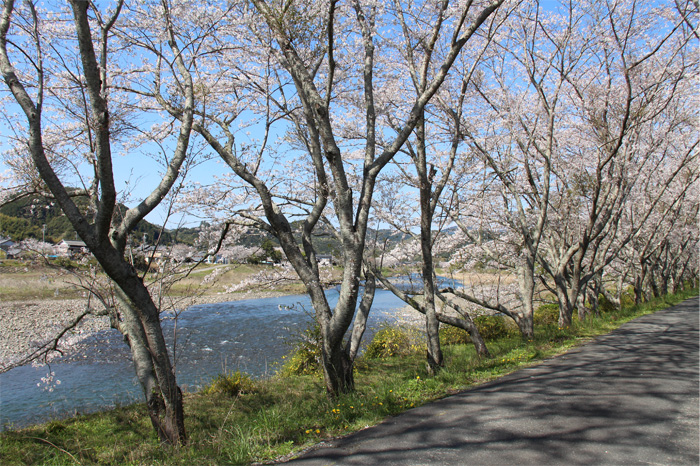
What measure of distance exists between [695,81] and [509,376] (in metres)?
9.65

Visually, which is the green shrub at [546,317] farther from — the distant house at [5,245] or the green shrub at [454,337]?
the distant house at [5,245]

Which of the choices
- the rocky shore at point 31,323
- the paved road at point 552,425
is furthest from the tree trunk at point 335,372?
the rocky shore at point 31,323

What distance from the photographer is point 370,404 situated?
14.7 ft

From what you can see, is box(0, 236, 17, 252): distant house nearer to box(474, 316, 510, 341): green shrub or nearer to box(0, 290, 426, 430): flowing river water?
box(0, 290, 426, 430): flowing river water

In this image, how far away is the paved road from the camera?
9.80ft

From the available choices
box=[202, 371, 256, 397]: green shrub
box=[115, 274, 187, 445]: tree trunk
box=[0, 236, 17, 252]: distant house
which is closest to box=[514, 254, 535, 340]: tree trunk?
box=[202, 371, 256, 397]: green shrub

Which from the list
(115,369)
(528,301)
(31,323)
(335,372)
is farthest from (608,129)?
(31,323)

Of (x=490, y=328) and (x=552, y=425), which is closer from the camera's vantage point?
(x=552, y=425)

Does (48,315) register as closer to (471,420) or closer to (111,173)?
(111,173)

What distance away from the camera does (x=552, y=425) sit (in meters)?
3.54

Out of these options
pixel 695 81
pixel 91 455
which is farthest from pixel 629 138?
pixel 91 455

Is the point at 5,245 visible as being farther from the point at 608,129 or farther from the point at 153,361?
the point at 608,129

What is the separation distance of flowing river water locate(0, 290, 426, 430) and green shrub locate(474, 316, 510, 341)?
10.5 feet

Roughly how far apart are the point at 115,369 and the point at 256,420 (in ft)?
34.3
